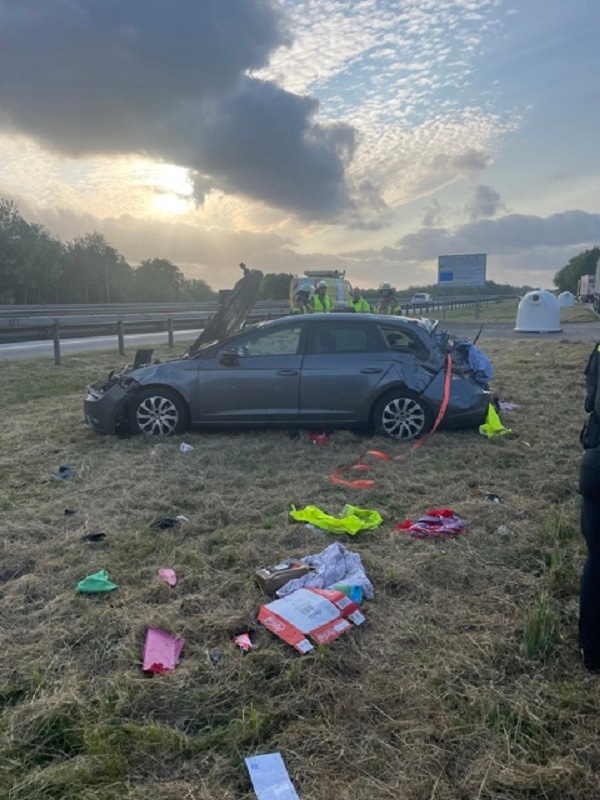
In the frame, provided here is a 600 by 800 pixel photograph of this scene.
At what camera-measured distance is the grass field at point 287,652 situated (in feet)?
7.27

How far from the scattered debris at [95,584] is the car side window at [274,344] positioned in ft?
12.6

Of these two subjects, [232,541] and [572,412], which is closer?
[232,541]

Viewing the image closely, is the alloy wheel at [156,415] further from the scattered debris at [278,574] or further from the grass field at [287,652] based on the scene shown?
the scattered debris at [278,574]

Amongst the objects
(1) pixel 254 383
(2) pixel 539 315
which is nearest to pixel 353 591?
(1) pixel 254 383

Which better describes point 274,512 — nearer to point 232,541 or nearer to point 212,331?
point 232,541

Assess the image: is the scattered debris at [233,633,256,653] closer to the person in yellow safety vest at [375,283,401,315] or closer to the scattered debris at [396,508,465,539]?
the scattered debris at [396,508,465,539]

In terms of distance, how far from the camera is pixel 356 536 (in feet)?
14.1

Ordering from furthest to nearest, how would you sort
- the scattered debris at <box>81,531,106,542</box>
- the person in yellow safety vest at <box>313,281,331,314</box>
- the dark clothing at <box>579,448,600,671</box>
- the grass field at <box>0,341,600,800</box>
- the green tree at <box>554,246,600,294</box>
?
the green tree at <box>554,246,600,294</box> → the person in yellow safety vest at <box>313,281,331,314</box> → the scattered debris at <box>81,531,106,542</box> → the dark clothing at <box>579,448,600,671</box> → the grass field at <box>0,341,600,800</box>

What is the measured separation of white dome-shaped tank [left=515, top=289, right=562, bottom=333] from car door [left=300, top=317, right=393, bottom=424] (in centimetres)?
1762

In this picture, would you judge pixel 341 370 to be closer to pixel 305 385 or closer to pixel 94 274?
pixel 305 385

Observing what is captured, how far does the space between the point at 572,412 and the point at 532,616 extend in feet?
19.6

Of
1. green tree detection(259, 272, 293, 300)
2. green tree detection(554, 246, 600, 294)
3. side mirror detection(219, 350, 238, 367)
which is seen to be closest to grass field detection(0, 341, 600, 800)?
side mirror detection(219, 350, 238, 367)

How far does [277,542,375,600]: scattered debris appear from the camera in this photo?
11.4 ft

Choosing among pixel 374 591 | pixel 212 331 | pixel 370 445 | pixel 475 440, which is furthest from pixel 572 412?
pixel 374 591
